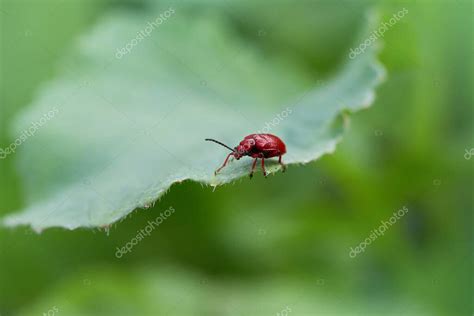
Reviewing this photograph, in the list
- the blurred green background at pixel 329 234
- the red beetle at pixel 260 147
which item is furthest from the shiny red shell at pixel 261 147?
the blurred green background at pixel 329 234

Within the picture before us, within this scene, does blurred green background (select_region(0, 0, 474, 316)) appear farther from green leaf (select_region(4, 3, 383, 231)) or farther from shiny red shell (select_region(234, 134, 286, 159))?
shiny red shell (select_region(234, 134, 286, 159))

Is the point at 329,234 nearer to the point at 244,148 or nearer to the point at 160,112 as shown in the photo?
the point at 244,148

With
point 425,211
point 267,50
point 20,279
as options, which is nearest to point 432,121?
point 425,211

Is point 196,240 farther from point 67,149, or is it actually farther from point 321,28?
point 321,28

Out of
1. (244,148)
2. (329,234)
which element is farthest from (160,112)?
(329,234)

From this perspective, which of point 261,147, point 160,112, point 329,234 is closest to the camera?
point 261,147
